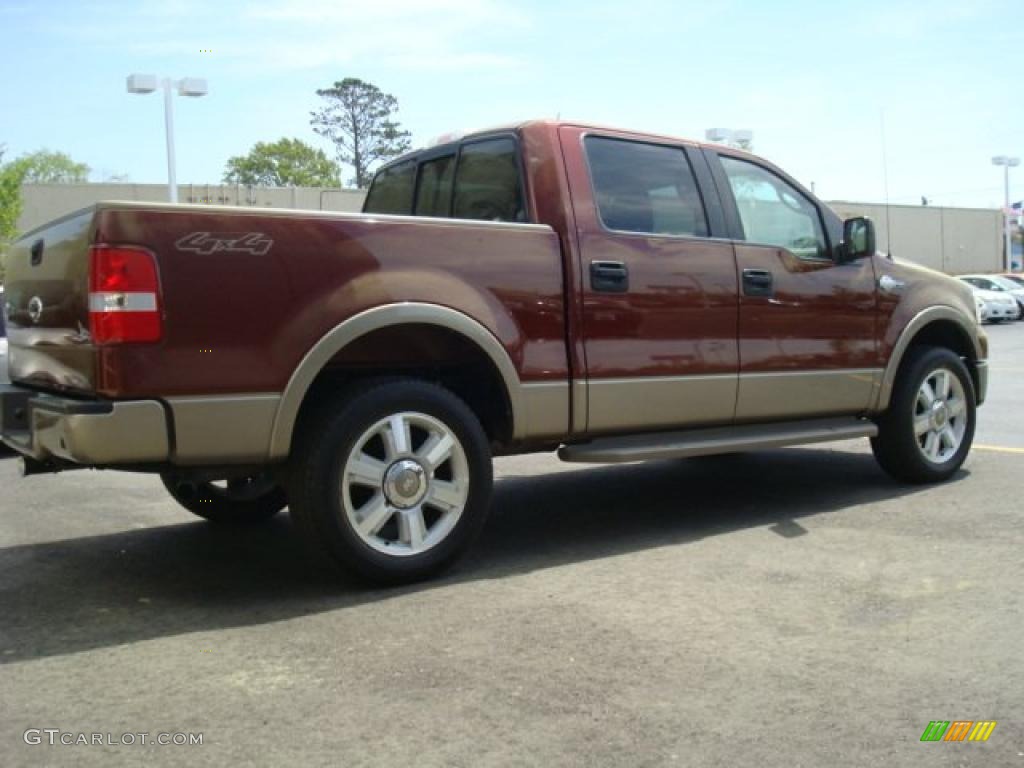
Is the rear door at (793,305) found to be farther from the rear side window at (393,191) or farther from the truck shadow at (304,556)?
the rear side window at (393,191)

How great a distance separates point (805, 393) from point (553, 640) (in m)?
2.73

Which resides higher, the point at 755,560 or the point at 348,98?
the point at 348,98

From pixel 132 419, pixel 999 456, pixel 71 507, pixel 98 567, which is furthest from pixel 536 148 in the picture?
pixel 999 456

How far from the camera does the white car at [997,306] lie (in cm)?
3106

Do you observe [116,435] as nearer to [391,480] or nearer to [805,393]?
[391,480]

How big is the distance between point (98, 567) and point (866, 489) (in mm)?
4359

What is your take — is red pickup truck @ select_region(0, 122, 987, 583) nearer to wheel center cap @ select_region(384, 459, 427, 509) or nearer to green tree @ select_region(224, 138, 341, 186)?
wheel center cap @ select_region(384, 459, 427, 509)

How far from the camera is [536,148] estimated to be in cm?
505

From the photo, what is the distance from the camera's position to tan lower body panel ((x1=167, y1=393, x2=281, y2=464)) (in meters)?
3.96

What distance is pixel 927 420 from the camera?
6520 millimetres

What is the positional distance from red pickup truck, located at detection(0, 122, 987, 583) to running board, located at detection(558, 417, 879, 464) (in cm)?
2

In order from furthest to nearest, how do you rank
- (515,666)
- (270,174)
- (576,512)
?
1. (270,174)
2. (576,512)
3. (515,666)

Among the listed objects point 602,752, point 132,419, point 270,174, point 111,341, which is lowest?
point 602,752

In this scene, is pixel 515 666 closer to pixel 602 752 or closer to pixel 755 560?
Result: pixel 602 752
